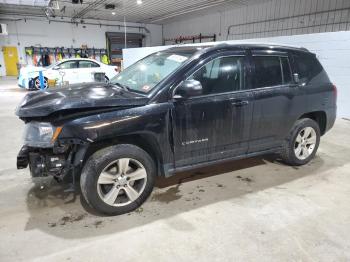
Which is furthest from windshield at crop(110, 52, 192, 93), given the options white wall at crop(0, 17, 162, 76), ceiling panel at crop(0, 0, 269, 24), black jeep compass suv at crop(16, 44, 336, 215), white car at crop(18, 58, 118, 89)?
white wall at crop(0, 17, 162, 76)

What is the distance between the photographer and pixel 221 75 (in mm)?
2965

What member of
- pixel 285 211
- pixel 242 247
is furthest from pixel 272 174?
pixel 242 247

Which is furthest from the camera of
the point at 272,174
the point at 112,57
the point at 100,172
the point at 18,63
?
the point at 112,57

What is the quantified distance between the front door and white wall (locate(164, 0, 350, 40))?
35.3ft

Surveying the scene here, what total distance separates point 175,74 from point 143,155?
856 mm

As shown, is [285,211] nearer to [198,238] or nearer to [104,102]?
[198,238]

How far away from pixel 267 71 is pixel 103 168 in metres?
2.19

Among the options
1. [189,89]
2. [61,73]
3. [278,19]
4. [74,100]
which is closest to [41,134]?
[74,100]

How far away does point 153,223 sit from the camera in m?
2.53

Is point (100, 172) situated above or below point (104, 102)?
below

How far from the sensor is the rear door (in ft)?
10.4

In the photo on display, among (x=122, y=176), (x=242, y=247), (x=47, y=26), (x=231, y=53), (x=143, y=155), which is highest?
(x=47, y=26)

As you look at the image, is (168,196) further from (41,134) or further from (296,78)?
(296,78)

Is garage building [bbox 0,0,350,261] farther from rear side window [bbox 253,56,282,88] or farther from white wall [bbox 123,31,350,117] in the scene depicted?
white wall [bbox 123,31,350,117]
